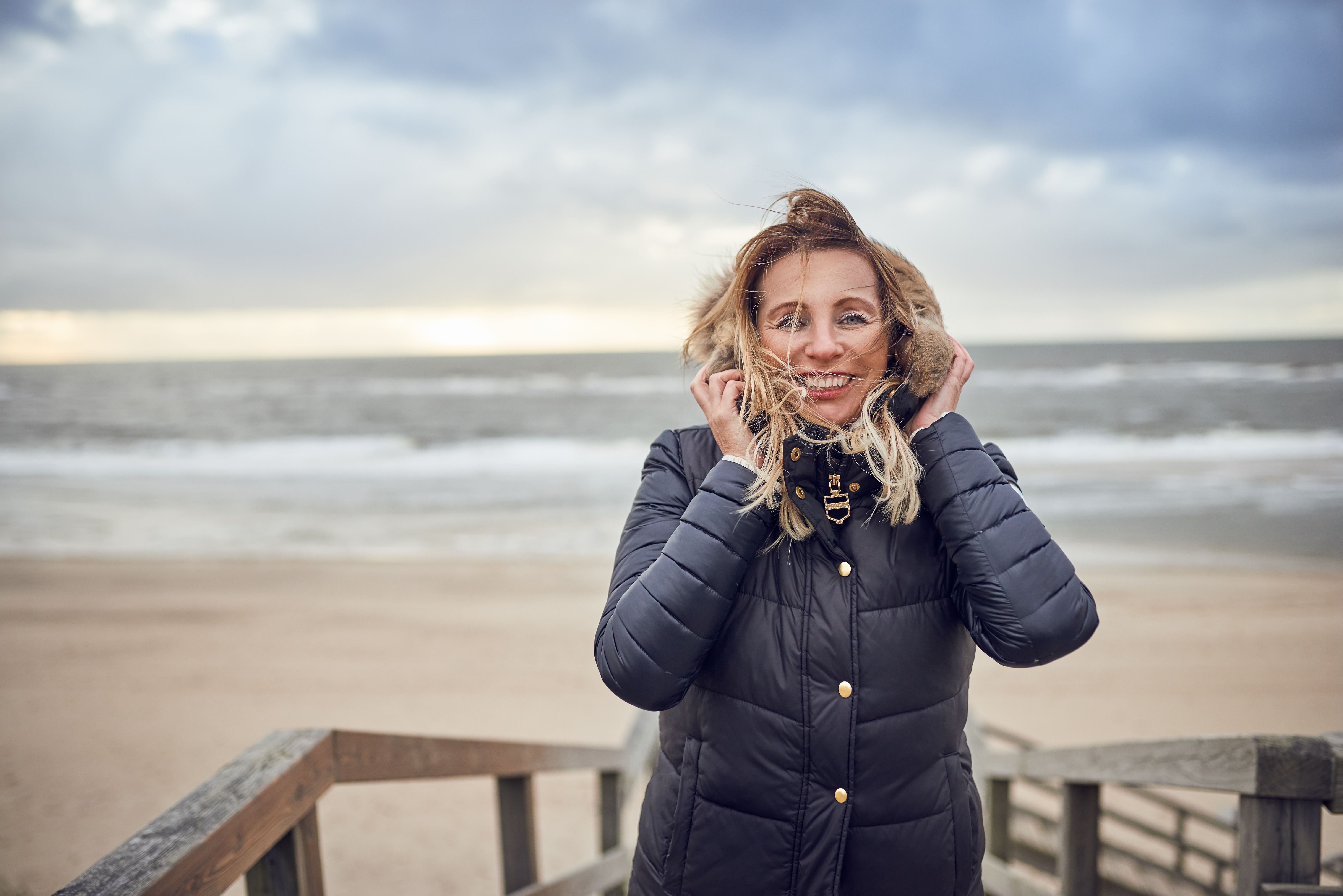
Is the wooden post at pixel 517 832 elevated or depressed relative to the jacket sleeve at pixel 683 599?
depressed

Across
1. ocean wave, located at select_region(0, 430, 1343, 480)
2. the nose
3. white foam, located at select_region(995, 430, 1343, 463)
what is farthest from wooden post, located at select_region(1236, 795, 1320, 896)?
white foam, located at select_region(995, 430, 1343, 463)

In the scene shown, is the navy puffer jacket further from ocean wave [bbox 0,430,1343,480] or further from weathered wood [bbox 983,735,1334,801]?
ocean wave [bbox 0,430,1343,480]

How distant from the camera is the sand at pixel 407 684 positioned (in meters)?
4.88

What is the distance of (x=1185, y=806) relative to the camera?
3.48 m

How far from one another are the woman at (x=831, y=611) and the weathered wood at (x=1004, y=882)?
124 cm

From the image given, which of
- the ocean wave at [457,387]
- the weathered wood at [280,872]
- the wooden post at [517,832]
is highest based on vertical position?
the ocean wave at [457,387]

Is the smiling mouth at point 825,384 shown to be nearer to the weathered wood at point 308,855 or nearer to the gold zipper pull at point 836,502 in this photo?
the gold zipper pull at point 836,502

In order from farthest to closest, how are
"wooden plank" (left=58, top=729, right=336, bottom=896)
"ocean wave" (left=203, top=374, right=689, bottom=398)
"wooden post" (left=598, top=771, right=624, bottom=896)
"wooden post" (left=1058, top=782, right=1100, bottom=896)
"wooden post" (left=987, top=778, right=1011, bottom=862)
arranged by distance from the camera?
1. "ocean wave" (left=203, top=374, right=689, bottom=398)
2. "wooden post" (left=598, top=771, right=624, bottom=896)
3. "wooden post" (left=987, top=778, right=1011, bottom=862)
4. "wooden post" (left=1058, top=782, right=1100, bottom=896)
5. "wooden plank" (left=58, top=729, right=336, bottom=896)

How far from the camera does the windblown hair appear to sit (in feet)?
4.59

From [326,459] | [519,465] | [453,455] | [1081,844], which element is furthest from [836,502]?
[326,459]

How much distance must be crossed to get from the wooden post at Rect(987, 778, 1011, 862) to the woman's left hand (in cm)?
232

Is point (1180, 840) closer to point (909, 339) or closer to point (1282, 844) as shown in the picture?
point (1282, 844)

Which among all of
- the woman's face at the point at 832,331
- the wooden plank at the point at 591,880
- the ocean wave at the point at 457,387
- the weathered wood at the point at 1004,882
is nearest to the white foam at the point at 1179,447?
the weathered wood at the point at 1004,882

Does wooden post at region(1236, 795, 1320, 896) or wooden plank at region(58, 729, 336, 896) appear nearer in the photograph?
wooden plank at region(58, 729, 336, 896)
